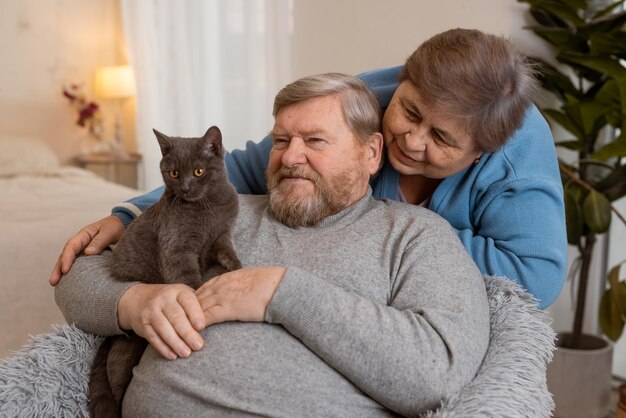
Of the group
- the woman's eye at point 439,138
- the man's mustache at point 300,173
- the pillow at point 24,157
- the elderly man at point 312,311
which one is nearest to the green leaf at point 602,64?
the woman's eye at point 439,138

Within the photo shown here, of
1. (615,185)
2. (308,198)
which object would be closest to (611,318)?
(615,185)

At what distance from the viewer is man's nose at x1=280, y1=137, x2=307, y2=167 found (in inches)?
56.0

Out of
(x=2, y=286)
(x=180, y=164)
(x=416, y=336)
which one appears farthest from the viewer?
(x=2, y=286)

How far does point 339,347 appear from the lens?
42.3 inches

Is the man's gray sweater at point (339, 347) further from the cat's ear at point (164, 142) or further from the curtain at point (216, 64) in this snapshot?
the curtain at point (216, 64)

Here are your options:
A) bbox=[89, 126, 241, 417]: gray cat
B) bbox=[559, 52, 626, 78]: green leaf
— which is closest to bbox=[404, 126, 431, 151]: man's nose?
bbox=[89, 126, 241, 417]: gray cat

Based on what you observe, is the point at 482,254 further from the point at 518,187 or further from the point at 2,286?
the point at 2,286

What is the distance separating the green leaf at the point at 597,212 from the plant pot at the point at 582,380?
1.84 ft

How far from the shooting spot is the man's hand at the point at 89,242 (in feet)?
4.80

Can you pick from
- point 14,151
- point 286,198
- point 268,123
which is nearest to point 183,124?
point 268,123

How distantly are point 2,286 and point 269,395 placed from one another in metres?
1.46

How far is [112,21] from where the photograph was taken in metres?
2.61

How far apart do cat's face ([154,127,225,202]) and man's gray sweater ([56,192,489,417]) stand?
0.26 metres

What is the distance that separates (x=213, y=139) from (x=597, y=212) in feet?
5.10
